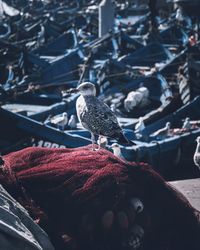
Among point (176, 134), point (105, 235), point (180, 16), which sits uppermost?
point (105, 235)

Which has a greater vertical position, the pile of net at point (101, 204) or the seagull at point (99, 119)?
the pile of net at point (101, 204)

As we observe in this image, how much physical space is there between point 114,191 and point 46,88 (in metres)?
10.6

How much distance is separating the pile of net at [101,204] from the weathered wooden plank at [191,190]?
95 cm

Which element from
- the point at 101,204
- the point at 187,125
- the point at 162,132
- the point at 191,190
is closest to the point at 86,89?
the point at 191,190

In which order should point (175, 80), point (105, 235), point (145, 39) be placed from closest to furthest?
point (105, 235) < point (175, 80) < point (145, 39)

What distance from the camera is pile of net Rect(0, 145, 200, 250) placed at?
10.7 feet

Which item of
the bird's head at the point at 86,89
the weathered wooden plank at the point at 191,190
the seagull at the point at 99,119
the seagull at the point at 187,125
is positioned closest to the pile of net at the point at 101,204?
the weathered wooden plank at the point at 191,190

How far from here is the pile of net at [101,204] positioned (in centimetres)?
325

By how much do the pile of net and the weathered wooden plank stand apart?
950 mm

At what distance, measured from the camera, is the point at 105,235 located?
3.27 metres

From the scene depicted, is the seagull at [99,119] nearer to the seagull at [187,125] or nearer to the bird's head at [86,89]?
the bird's head at [86,89]

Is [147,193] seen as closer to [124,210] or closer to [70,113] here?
[124,210]

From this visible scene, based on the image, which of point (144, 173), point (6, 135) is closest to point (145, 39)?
point (6, 135)

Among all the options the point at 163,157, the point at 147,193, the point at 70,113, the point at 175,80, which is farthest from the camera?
the point at 175,80
